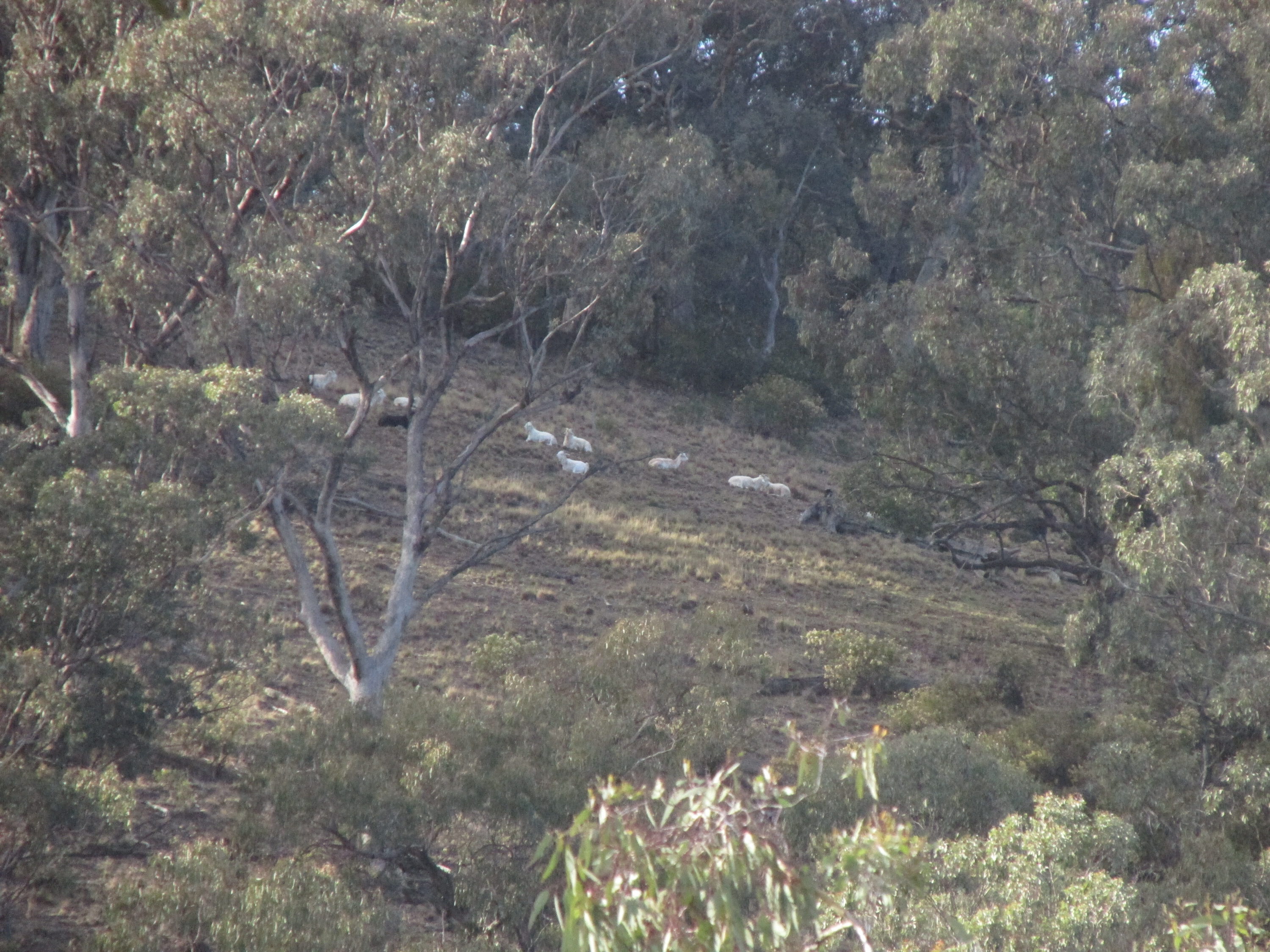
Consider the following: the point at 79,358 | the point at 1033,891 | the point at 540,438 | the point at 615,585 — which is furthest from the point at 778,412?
the point at 1033,891

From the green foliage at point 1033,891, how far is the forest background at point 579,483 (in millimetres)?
42

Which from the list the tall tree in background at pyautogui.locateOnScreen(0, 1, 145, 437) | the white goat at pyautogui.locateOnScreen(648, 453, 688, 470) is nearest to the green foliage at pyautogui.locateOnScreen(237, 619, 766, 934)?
the tall tree in background at pyautogui.locateOnScreen(0, 1, 145, 437)

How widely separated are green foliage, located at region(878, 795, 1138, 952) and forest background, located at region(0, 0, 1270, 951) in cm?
4

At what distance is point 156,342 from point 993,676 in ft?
36.5

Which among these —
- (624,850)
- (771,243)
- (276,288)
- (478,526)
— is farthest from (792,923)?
(771,243)

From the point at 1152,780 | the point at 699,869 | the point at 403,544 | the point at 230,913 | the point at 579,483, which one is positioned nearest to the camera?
the point at 699,869

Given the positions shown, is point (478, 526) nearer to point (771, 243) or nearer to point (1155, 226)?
Result: point (1155, 226)

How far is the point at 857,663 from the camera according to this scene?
15.7 meters

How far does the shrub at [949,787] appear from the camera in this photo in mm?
10484

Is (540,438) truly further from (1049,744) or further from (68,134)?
(68,134)

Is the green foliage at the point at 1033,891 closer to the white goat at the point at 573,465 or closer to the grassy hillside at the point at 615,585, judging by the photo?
the grassy hillside at the point at 615,585

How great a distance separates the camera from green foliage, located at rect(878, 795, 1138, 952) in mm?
6684

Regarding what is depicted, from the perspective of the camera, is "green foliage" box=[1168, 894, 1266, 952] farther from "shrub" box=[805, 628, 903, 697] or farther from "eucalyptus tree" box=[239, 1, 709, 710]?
"shrub" box=[805, 628, 903, 697]

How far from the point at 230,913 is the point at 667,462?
1734 centimetres
